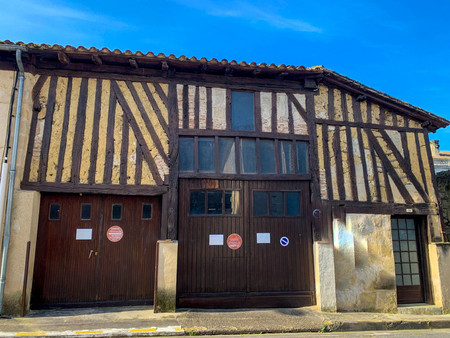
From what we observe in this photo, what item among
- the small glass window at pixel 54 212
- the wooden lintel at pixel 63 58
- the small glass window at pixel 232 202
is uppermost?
the wooden lintel at pixel 63 58

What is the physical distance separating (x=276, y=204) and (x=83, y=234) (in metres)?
3.97

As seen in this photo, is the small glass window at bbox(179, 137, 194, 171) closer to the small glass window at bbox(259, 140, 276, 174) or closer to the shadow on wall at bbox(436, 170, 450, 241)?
the small glass window at bbox(259, 140, 276, 174)

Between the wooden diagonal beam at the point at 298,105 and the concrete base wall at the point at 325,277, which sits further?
the wooden diagonal beam at the point at 298,105

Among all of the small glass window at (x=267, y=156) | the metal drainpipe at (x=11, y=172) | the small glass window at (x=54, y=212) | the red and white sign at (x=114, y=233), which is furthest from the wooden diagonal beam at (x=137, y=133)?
the small glass window at (x=267, y=156)

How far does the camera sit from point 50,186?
6164 millimetres

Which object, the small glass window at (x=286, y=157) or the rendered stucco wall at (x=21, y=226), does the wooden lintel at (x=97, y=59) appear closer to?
the rendered stucco wall at (x=21, y=226)

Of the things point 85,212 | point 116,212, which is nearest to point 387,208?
point 116,212

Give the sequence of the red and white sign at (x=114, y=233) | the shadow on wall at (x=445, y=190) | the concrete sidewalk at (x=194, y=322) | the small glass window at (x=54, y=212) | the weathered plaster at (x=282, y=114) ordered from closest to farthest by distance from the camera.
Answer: the concrete sidewalk at (x=194, y=322) → the small glass window at (x=54, y=212) → the red and white sign at (x=114, y=233) → the weathered plaster at (x=282, y=114) → the shadow on wall at (x=445, y=190)

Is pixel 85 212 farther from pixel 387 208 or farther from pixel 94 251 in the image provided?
pixel 387 208

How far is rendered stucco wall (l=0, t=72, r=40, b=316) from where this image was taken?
18.6 ft

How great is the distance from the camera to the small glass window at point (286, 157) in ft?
23.1

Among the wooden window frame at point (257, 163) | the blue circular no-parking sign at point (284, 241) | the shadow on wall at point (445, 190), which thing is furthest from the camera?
the shadow on wall at point (445, 190)

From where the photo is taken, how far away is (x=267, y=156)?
7027mm

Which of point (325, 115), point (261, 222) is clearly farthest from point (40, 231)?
point (325, 115)
